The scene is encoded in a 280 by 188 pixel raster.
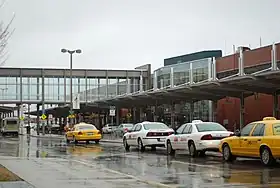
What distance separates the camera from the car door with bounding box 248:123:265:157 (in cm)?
1744

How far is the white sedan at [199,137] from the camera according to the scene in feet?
69.8

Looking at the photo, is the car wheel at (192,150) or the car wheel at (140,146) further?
the car wheel at (140,146)

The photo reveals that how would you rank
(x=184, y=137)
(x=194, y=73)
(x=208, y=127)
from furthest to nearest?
(x=194, y=73) → (x=184, y=137) → (x=208, y=127)

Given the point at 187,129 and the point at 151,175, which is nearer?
the point at 151,175

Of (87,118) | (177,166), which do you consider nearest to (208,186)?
(177,166)

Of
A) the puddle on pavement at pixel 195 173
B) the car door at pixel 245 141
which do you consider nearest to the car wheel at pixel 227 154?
the car door at pixel 245 141

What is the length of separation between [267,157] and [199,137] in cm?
481

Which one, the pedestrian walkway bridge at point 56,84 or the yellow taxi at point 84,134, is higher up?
the pedestrian walkway bridge at point 56,84

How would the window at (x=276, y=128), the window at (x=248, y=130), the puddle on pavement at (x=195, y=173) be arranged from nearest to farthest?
the puddle on pavement at (x=195, y=173) → the window at (x=276, y=128) → the window at (x=248, y=130)

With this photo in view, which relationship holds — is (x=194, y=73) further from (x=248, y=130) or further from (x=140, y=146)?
(x=248, y=130)

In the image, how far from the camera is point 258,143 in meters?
17.4

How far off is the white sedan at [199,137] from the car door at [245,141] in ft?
8.32

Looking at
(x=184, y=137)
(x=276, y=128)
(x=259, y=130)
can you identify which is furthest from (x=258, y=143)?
(x=184, y=137)

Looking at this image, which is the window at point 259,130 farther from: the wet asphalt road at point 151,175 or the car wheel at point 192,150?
the car wheel at point 192,150
